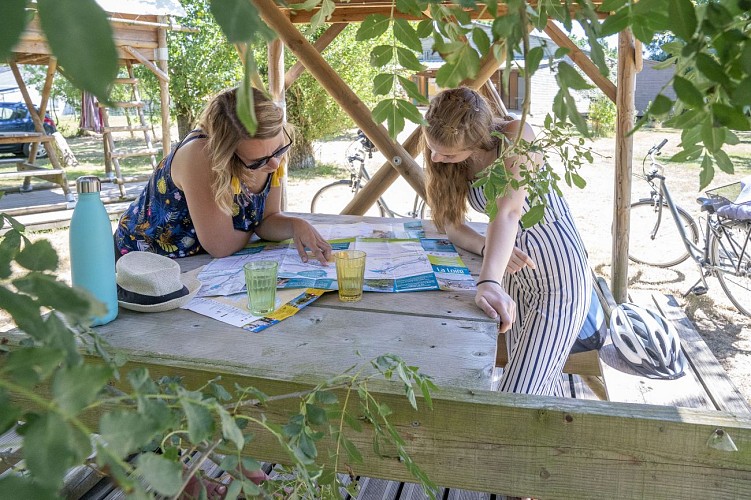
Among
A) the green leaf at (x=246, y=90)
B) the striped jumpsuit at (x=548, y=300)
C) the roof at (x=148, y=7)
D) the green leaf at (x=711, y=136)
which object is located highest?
the roof at (x=148, y=7)

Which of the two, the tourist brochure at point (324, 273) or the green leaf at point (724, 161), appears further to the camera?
the tourist brochure at point (324, 273)

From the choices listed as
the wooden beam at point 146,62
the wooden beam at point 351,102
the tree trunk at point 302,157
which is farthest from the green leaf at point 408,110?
the tree trunk at point 302,157

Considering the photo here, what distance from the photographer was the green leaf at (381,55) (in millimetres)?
832

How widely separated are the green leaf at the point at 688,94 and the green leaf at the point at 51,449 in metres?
0.45

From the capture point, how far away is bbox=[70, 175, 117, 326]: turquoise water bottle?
1405 millimetres

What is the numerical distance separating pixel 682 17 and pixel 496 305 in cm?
127

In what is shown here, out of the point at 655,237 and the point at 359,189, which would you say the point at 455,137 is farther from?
the point at 655,237

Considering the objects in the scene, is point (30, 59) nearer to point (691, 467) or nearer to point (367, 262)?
point (367, 262)

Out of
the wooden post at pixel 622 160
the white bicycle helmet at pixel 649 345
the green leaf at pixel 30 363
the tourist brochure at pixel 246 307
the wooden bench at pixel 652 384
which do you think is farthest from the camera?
the wooden post at pixel 622 160

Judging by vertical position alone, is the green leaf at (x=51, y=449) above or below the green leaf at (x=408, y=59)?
below

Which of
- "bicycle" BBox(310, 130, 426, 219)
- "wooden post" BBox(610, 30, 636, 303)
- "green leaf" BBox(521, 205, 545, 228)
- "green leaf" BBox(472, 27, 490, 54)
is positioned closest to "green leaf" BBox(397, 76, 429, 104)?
"green leaf" BBox(472, 27, 490, 54)

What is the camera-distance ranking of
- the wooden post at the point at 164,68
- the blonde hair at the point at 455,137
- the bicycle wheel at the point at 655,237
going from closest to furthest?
1. the blonde hair at the point at 455,137
2. the bicycle wheel at the point at 655,237
3. the wooden post at the point at 164,68

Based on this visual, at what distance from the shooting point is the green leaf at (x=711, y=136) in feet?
1.86

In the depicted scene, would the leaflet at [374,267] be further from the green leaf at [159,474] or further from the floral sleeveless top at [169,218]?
the green leaf at [159,474]
